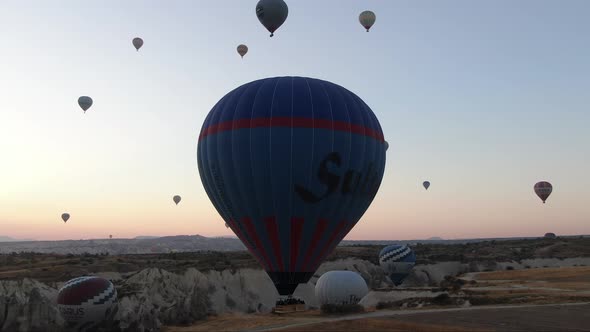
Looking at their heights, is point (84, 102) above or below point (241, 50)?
below

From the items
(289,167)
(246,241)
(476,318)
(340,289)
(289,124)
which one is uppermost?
(289,124)

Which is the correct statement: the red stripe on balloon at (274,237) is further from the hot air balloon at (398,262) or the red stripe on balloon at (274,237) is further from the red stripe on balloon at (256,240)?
the hot air balloon at (398,262)

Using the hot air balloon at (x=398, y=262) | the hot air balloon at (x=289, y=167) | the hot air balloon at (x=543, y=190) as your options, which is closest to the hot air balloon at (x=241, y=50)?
the hot air balloon at (x=398, y=262)

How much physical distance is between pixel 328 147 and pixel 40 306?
1983 cm

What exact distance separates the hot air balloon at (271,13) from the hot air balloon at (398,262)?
2854cm

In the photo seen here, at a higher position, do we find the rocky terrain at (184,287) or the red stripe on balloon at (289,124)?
the red stripe on balloon at (289,124)

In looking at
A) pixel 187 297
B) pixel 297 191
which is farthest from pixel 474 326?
pixel 187 297

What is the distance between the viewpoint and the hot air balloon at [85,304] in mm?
30266

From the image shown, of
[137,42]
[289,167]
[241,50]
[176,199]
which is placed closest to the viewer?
[289,167]

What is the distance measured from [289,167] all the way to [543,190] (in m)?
76.4

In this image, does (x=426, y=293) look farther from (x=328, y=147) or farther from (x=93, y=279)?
(x=93, y=279)

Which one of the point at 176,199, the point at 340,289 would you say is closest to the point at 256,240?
the point at 340,289

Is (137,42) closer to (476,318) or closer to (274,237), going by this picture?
(274,237)

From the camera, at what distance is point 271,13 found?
4353cm
